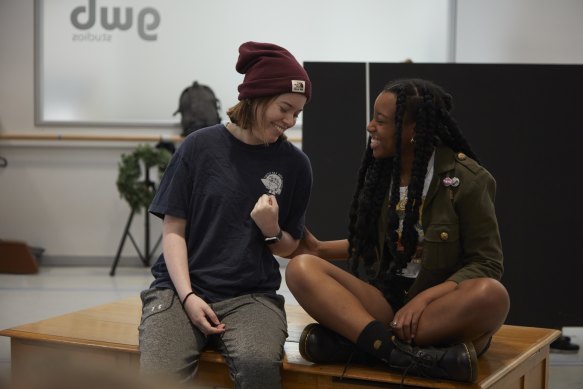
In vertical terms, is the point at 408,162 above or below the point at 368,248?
above

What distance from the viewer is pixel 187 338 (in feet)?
7.30

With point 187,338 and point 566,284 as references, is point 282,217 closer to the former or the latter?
point 187,338

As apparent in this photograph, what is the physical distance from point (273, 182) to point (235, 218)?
0.53 ft

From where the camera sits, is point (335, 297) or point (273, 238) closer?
point (335, 297)

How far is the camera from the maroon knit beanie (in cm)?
235

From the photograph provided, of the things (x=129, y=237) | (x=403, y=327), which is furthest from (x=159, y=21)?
(x=403, y=327)

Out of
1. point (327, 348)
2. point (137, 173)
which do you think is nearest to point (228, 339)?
point (327, 348)

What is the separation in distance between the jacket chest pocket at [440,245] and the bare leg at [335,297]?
0.64 feet

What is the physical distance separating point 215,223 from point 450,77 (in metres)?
1.91

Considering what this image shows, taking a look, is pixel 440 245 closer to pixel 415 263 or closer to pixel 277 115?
pixel 415 263

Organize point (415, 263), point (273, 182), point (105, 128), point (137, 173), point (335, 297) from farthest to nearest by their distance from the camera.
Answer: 1. point (105, 128)
2. point (137, 173)
3. point (273, 182)
4. point (415, 263)
5. point (335, 297)

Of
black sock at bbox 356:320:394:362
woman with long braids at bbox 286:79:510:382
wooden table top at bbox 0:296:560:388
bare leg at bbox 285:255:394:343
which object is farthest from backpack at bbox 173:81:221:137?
black sock at bbox 356:320:394:362

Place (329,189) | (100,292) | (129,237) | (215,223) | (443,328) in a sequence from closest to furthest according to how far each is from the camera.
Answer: (443,328), (215,223), (329,189), (100,292), (129,237)

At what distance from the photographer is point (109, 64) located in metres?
6.95
